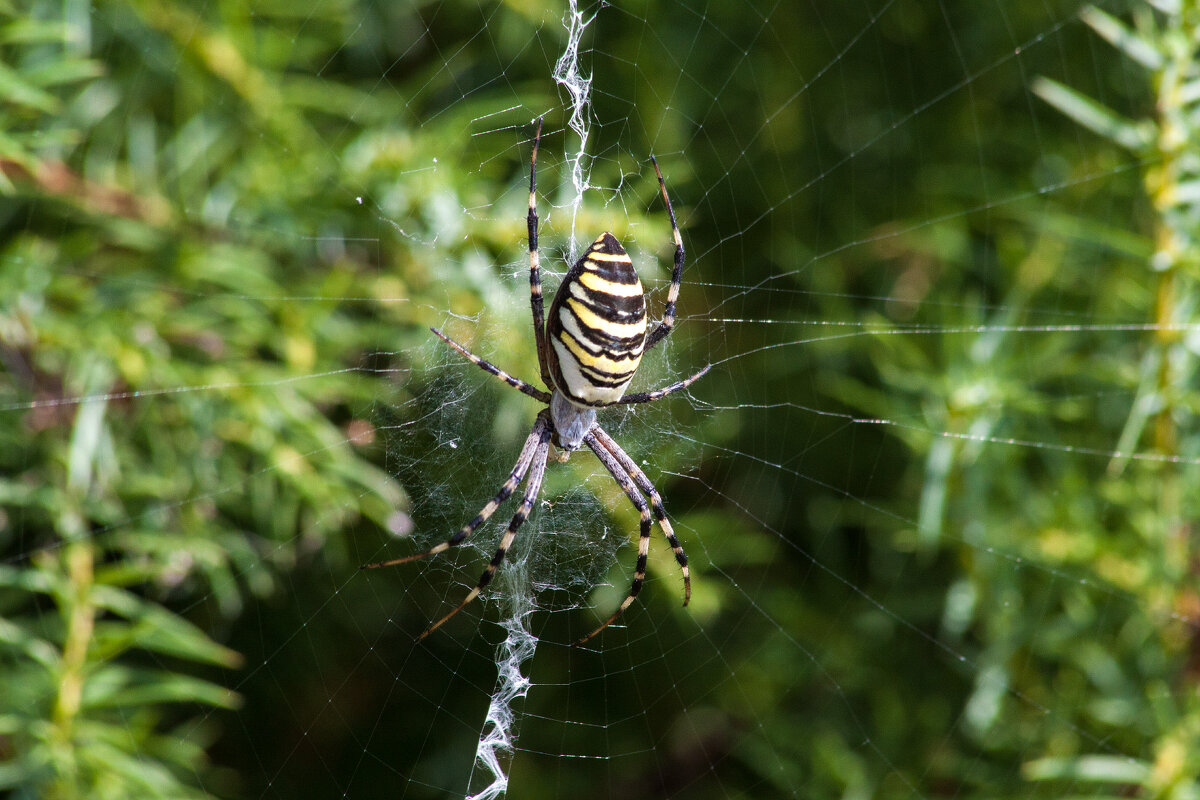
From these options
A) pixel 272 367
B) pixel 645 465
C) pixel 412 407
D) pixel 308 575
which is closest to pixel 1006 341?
pixel 645 465

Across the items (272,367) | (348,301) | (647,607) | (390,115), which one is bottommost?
(647,607)

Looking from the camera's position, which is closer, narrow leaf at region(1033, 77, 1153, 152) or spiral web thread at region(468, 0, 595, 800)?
narrow leaf at region(1033, 77, 1153, 152)

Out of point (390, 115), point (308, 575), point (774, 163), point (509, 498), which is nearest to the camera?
point (390, 115)

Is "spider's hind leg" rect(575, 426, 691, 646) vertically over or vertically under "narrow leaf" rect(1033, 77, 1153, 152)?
under

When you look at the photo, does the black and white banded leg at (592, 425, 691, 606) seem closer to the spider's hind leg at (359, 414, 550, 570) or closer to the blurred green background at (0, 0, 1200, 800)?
the blurred green background at (0, 0, 1200, 800)

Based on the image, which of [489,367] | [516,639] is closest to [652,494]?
[516,639]

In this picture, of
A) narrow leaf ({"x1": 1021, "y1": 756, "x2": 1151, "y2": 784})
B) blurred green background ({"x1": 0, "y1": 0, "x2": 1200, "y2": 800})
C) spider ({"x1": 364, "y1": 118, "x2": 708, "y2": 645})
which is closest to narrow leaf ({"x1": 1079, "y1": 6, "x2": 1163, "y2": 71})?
blurred green background ({"x1": 0, "y1": 0, "x2": 1200, "y2": 800})

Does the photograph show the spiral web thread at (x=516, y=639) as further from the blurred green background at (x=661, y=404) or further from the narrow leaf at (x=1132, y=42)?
the narrow leaf at (x=1132, y=42)

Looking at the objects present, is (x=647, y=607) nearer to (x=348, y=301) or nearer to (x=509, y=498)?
(x=509, y=498)
